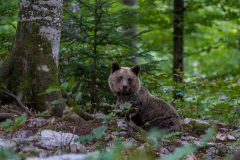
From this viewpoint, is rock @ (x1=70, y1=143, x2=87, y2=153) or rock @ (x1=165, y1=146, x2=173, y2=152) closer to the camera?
rock @ (x1=70, y1=143, x2=87, y2=153)

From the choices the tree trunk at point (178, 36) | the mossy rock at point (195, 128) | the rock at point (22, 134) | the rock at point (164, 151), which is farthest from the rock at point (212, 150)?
the tree trunk at point (178, 36)

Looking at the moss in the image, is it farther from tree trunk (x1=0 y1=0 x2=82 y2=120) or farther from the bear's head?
tree trunk (x1=0 y1=0 x2=82 y2=120)

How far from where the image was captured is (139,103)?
5.23 meters

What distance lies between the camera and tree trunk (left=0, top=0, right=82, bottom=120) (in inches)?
189

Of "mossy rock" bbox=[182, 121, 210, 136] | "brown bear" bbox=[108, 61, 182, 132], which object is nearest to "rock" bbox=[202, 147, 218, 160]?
"brown bear" bbox=[108, 61, 182, 132]

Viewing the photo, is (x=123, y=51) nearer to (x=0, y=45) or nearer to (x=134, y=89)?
(x=134, y=89)

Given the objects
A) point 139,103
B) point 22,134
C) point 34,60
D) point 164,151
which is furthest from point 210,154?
point 34,60

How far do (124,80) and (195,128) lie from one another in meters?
1.95

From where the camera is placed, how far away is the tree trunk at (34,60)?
4.80m

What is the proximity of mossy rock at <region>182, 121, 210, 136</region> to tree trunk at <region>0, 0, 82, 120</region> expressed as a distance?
8.95 feet

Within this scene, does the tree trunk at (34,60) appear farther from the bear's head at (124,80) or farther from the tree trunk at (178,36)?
the tree trunk at (178,36)

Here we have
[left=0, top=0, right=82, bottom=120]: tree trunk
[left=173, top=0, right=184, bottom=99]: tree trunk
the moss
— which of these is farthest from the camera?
[left=173, top=0, right=184, bottom=99]: tree trunk

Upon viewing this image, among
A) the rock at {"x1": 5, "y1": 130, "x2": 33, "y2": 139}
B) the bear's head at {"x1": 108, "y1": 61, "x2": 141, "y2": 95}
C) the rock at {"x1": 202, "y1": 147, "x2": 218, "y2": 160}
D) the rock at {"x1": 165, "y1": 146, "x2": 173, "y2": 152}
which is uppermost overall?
the bear's head at {"x1": 108, "y1": 61, "x2": 141, "y2": 95}

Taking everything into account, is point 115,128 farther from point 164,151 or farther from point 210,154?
point 210,154
